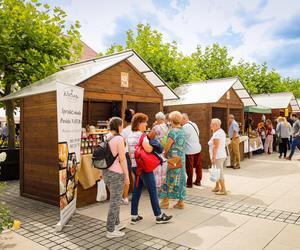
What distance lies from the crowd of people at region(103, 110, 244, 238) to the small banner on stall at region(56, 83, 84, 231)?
30.2 inches

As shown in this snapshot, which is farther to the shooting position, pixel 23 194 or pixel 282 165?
pixel 282 165

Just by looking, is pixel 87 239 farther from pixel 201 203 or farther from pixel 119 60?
pixel 119 60

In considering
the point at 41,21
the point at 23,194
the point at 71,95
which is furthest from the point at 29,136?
the point at 41,21

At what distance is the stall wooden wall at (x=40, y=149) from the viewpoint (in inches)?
231

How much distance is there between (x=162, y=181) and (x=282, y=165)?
710 cm

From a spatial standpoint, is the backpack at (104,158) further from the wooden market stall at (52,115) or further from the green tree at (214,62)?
the green tree at (214,62)

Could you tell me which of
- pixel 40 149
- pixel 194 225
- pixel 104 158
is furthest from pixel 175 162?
pixel 40 149

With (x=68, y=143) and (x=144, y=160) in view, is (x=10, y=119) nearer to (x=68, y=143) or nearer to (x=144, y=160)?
(x=68, y=143)

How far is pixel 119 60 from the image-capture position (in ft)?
22.5

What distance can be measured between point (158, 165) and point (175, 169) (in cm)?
84

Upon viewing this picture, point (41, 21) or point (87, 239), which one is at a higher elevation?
point (41, 21)

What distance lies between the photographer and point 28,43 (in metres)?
8.22

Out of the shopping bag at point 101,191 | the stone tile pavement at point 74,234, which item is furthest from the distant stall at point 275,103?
the stone tile pavement at point 74,234

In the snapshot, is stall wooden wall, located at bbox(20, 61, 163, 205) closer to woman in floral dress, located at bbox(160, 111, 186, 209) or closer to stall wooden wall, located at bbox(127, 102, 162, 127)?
stall wooden wall, located at bbox(127, 102, 162, 127)
